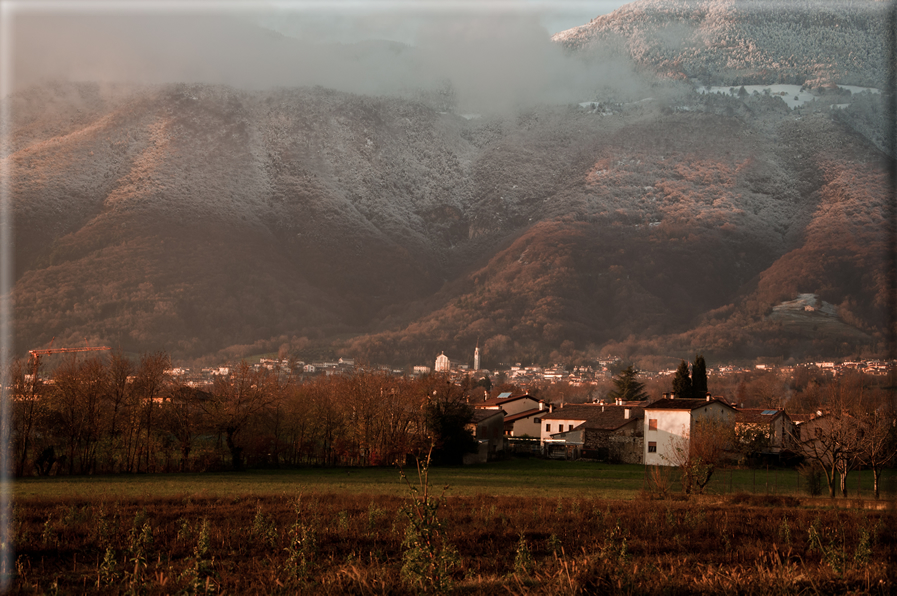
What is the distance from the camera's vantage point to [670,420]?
69188 mm

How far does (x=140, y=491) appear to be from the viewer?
34719 millimetres

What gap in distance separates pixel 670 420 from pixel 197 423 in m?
42.1

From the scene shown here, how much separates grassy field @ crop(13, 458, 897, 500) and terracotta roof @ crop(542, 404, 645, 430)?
12793 mm

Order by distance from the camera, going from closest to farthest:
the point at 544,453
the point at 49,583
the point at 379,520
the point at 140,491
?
the point at 49,583 < the point at 379,520 < the point at 140,491 < the point at 544,453

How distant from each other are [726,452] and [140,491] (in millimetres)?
49056

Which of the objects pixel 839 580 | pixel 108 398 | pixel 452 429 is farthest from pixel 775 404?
pixel 839 580

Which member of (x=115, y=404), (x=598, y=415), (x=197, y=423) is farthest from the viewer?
(x=598, y=415)

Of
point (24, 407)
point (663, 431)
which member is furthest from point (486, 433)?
point (24, 407)

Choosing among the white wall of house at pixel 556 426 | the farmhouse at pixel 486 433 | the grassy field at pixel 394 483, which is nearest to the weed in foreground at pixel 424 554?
the grassy field at pixel 394 483

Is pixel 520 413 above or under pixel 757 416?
under

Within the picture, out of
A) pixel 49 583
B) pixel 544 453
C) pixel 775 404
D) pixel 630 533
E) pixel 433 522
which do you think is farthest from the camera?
pixel 775 404

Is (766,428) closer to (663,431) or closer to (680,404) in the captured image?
(680,404)

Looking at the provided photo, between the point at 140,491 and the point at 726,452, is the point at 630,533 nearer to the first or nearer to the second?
the point at 140,491

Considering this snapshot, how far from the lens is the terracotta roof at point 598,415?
74.9 metres
